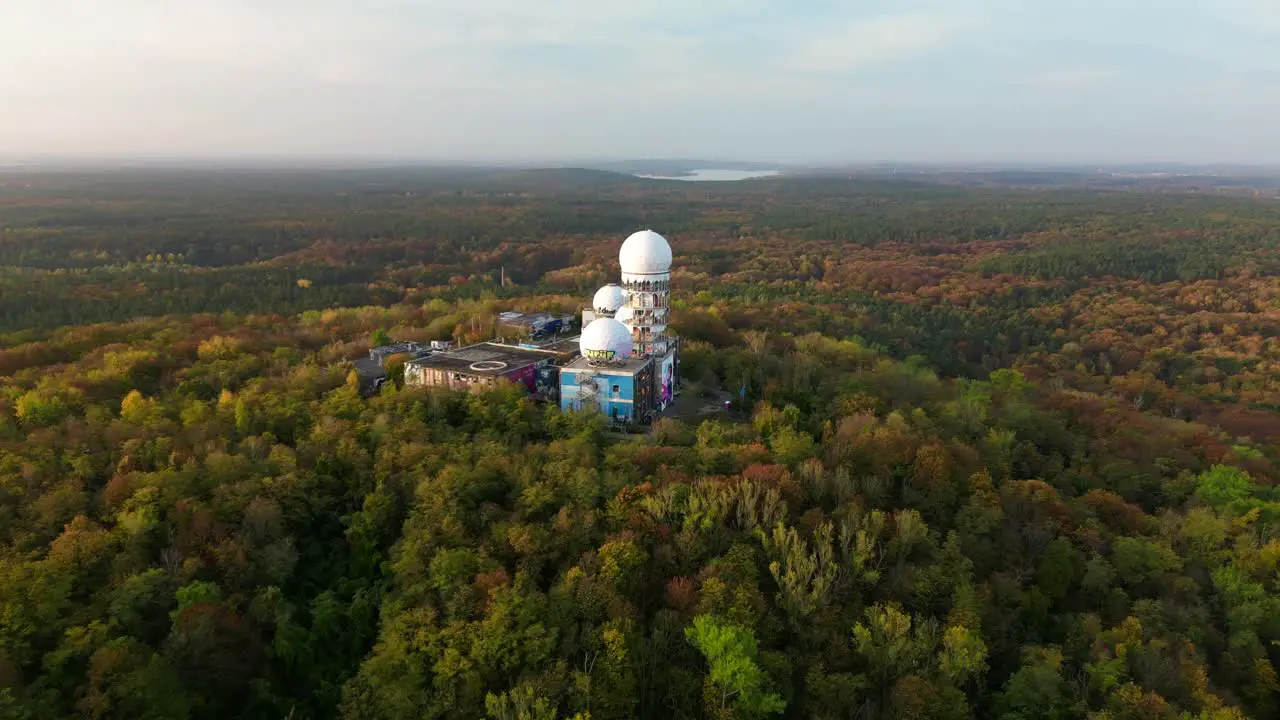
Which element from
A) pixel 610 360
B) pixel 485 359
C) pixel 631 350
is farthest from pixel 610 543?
pixel 485 359

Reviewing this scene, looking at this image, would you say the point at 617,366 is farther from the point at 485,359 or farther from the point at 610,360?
the point at 485,359

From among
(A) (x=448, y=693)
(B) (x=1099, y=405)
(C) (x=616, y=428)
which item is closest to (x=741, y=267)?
(B) (x=1099, y=405)

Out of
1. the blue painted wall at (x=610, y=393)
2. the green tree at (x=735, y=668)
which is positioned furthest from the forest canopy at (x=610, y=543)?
the blue painted wall at (x=610, y=393)

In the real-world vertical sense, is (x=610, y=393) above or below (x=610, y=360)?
below

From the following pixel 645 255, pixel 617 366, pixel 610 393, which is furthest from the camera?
pixel 645 255

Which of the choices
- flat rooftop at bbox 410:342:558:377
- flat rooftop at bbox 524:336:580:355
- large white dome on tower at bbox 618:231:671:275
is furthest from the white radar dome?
flat rooftop at bbox 524:336:580:355

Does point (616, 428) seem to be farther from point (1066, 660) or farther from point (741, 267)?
point (741, 267)

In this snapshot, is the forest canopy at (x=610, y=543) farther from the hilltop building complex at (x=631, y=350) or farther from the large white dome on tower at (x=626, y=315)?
the large white dome on tower at (x=626, y=315)
